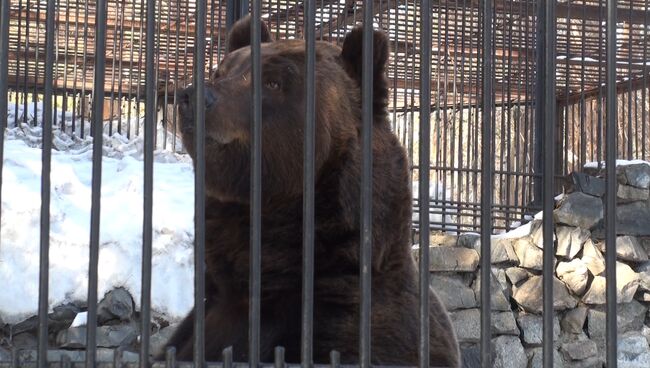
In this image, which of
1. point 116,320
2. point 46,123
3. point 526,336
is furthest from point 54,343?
point 46,123

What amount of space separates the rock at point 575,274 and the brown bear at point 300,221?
5967mm

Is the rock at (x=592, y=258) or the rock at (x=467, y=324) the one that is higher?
the rock at (x=592, y=258)

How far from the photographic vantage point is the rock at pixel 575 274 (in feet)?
29.4

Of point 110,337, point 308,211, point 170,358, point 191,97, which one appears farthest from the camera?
point 110,337

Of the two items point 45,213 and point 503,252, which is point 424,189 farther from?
point 503,252

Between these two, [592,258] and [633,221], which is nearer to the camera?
[592,258]

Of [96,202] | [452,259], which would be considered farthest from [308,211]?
[452,259]

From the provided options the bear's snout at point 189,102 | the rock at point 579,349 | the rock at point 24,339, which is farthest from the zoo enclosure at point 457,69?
the bear's snout at point 189,102

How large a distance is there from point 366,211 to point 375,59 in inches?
45.2

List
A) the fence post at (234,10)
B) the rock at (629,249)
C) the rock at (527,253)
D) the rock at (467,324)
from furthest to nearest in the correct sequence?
1. the rock at (629,249)
2. the rock at (527,253)
3. the rock at (467,324)
4. the fence post at (234,10)

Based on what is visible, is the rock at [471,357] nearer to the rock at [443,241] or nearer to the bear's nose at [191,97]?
the rock at [443,241]

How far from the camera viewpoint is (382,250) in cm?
305

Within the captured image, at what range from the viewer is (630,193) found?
A: 922cm

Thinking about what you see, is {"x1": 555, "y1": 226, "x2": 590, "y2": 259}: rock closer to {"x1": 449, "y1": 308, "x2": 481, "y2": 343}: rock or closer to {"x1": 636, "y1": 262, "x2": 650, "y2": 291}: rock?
{"x1": 636, "y1": 262, "x2": 650, "y2": 291}: rock
